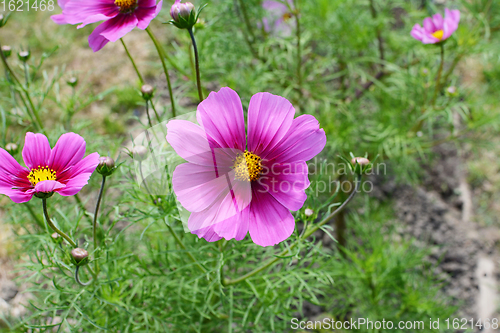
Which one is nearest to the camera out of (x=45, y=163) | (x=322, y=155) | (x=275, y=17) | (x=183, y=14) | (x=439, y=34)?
(x=183, y=14)

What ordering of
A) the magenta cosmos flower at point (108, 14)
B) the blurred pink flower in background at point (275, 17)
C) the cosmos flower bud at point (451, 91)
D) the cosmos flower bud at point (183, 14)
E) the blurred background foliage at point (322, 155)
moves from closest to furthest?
the cosmos flower bud at point (183, 14)
the magenta cosmos flower at point (108, 14)
the blurred background foliage at point (322, 155)
the cosmos flower bud at point (451, 91)
the blurred pink flower in background at point (275, 17)

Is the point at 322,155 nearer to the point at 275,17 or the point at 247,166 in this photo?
the point at 275,17

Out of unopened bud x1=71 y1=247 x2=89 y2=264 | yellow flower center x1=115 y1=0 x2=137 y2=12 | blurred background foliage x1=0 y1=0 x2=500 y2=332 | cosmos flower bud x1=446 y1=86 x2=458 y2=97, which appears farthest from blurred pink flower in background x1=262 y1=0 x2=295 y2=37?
unopened bud x1=71 y1=247 x2=89 y2=264

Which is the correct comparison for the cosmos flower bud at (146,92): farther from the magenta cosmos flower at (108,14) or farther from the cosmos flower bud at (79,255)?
the cosmos flower bud at (79,255)

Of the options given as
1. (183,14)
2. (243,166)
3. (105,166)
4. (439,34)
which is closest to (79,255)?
(105,166)

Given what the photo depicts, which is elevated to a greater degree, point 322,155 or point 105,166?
point 105,166

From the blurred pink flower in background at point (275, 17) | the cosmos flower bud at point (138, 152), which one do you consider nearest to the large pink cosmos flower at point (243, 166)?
the cosmos flower bud at point (138, 152)
